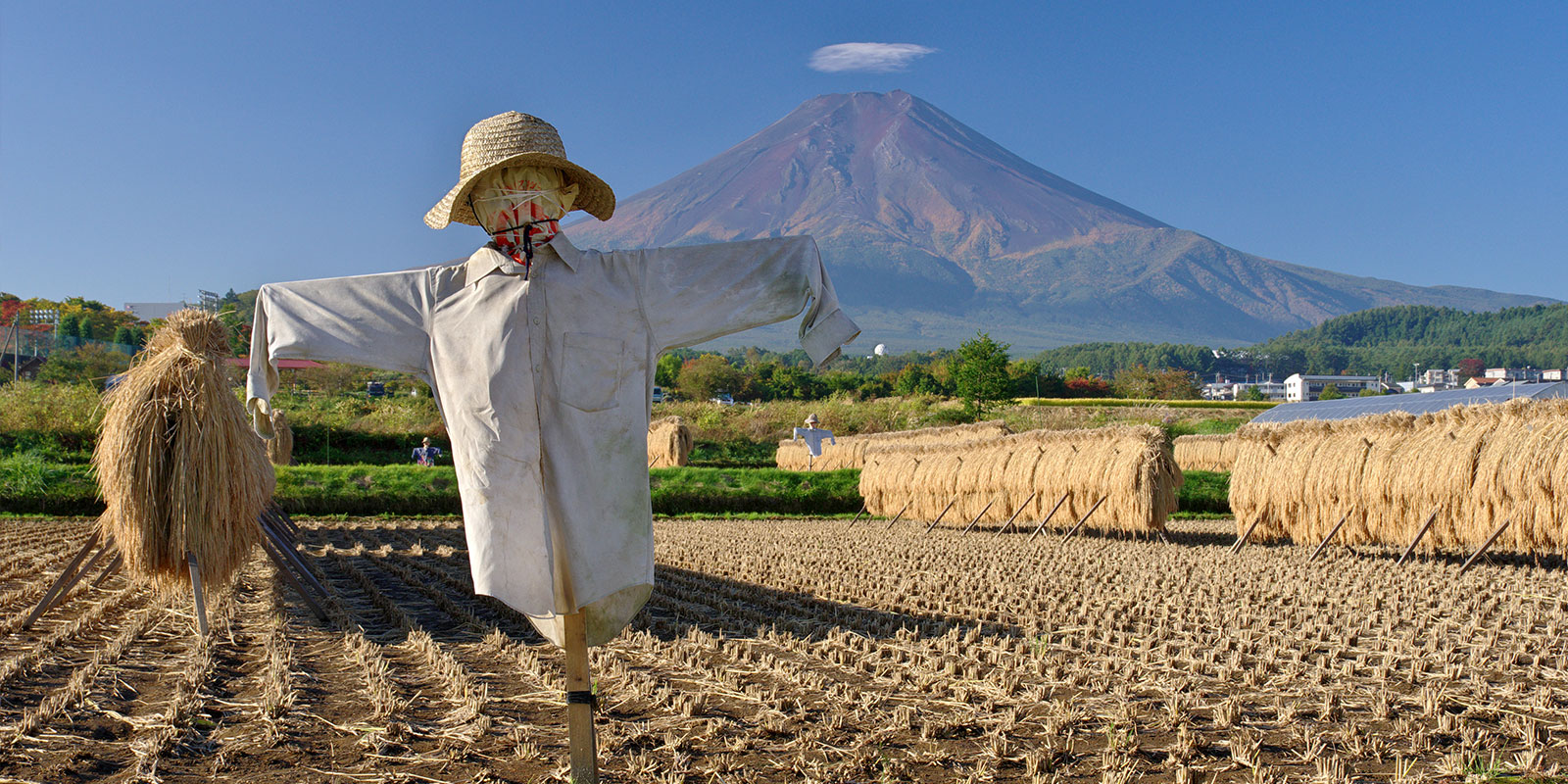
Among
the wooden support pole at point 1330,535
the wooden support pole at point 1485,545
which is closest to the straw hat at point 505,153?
the wooden support pole at point 1485,545

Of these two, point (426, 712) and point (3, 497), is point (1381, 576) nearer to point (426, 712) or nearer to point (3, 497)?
point (426, 712)

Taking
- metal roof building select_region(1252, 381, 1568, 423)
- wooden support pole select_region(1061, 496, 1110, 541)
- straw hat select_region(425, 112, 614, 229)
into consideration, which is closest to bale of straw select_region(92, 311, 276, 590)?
straw hat select_region(425, 112, 614, 229)

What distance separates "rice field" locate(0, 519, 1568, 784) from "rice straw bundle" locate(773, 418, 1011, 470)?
9.74 metres

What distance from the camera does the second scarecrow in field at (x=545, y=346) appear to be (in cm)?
294

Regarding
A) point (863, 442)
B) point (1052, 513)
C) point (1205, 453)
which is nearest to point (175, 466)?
point (1052, 513)

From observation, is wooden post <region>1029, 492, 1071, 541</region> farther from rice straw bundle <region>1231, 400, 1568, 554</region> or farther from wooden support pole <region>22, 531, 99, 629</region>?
wooden support pole <region>22, 531, 99, 629</region>

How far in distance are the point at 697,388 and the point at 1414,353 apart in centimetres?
15860

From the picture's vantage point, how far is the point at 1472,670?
5.75 m

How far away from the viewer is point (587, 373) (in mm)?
2996

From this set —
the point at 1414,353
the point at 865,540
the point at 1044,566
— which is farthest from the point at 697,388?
the point at 1414,353

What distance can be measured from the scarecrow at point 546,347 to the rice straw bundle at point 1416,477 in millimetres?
10454

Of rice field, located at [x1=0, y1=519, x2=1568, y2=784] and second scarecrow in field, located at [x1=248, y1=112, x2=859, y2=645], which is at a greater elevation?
second scarecrow in field, located at [x1=248, y1=112, x2=859, y2=645]

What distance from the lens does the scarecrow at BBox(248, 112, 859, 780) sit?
294 centimetres

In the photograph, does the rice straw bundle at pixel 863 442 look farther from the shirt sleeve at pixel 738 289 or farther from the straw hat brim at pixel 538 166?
the shirt sleeve at pixel 738 289
